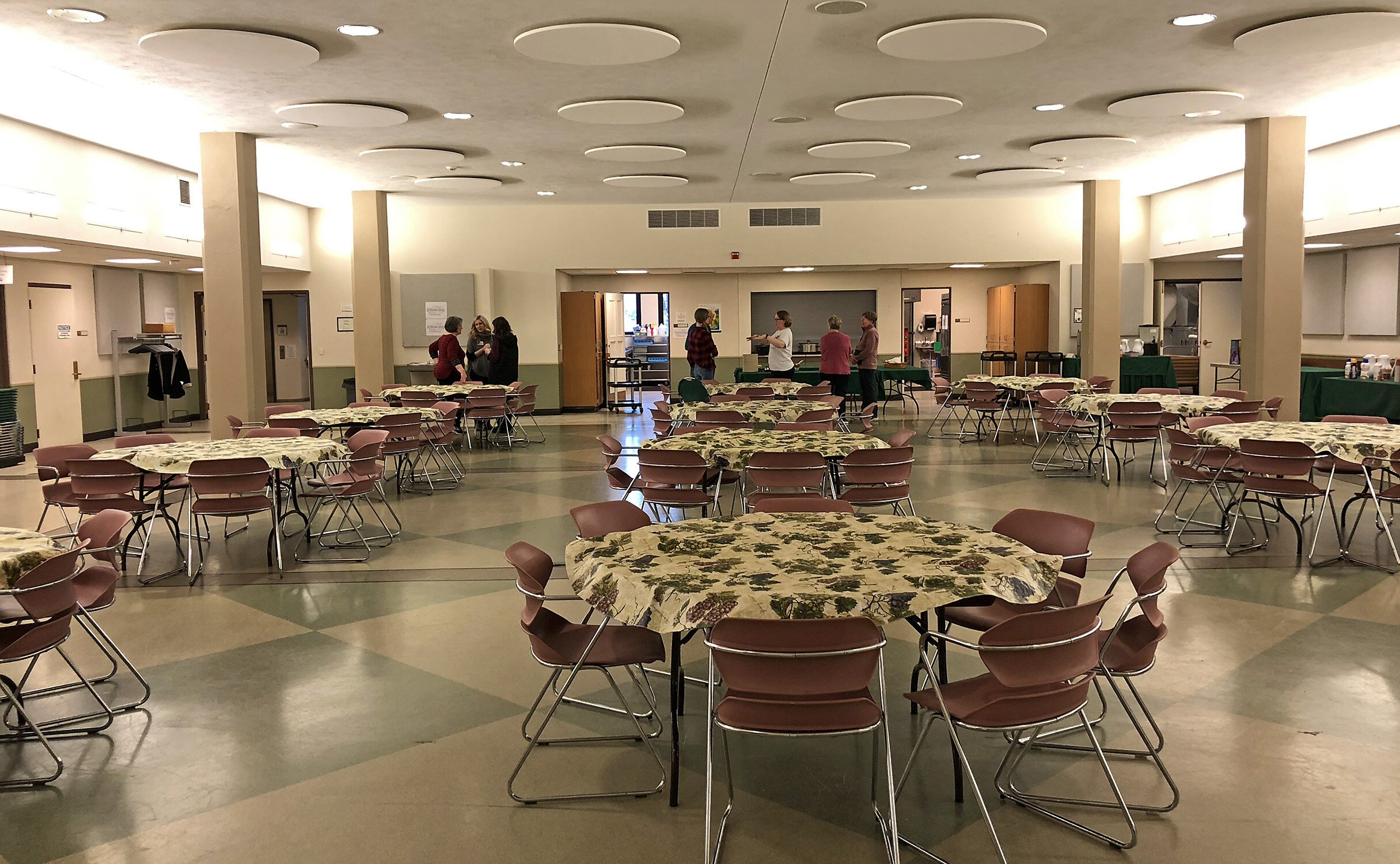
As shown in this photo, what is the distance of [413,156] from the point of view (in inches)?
471

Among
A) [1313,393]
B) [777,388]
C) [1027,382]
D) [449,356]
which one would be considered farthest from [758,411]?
[1313,393]

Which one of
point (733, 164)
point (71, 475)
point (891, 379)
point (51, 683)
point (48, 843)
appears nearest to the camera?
point (48, 843)

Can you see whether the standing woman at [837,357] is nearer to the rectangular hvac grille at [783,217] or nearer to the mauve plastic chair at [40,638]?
the rectangular hvac grille at [783,217]

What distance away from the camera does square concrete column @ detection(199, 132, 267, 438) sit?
10.7 metres

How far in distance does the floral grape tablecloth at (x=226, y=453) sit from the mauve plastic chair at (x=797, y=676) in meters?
4.49

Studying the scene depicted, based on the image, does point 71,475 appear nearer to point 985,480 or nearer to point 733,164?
point 985,480

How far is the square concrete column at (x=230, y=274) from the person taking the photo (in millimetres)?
10672

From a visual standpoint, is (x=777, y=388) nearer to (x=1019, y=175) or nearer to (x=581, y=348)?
(x=1019, y=175)

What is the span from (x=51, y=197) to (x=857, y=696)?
34.3 ft

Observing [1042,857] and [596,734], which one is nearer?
[1042,857]

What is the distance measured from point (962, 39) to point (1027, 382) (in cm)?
667

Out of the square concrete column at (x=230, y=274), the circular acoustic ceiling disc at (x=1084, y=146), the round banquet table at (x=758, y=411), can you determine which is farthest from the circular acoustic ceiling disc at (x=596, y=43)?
the circular acoustic ceiling disc at (x=1084, y=146)

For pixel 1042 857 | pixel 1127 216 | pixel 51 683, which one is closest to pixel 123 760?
pixel 51 683

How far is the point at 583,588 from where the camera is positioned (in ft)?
10.8
